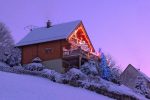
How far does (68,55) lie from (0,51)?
68.7 ft

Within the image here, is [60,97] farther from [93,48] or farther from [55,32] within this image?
[93,48]

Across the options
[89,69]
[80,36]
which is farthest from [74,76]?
[80,36]

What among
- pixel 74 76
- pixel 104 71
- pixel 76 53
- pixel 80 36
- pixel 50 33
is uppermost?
pixel 50 33

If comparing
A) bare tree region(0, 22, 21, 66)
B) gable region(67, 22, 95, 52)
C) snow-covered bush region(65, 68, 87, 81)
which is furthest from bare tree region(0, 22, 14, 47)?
snow-covered bush region(65, 68, 87, 81)

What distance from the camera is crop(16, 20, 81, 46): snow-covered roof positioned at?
54.0 meters

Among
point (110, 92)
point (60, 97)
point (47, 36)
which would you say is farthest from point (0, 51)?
point (60, 97)

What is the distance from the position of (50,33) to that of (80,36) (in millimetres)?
4514

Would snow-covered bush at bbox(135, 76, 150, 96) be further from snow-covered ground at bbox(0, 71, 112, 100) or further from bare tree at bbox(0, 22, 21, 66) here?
snow-covered ground at bbox(0, 71, 112, 100)

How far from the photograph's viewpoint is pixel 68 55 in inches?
2036

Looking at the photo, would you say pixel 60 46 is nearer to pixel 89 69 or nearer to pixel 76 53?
pixel 76 53

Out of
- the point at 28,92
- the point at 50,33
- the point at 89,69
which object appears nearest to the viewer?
the point at 28,92

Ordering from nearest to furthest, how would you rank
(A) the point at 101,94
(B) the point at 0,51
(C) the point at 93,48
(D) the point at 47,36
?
(A) the point at 101,94 < (D) the point at 47,36 < (C) the point at 93,48 < (B) the point at 0,51

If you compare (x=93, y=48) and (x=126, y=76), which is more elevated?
(x=93, y=48)

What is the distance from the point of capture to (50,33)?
184 feet
